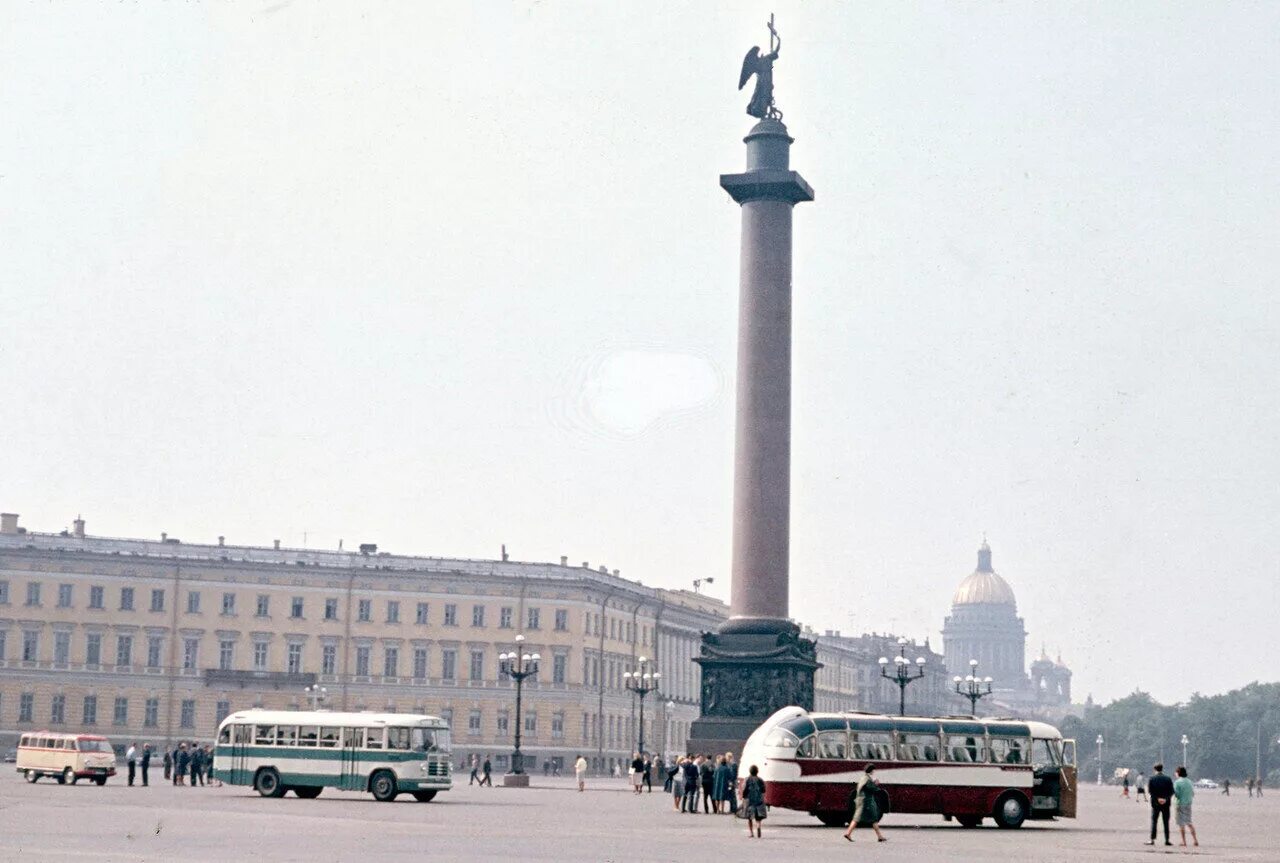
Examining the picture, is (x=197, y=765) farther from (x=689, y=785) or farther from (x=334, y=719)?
(x=689, y=785)

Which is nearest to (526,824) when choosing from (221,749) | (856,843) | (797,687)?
(856,843)

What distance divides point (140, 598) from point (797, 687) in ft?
206

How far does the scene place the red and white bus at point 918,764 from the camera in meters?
41.3

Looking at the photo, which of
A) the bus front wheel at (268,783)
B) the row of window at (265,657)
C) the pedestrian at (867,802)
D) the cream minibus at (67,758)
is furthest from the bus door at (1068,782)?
the row of window at (265,657)

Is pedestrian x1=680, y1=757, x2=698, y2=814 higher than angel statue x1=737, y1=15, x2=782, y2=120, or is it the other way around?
angel statue x1=737, y1=15, x2=782, y2=120

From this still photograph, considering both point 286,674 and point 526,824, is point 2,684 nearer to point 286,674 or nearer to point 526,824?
point 286,674

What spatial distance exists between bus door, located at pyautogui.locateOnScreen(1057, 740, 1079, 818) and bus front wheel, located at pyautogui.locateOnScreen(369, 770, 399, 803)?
16.3m

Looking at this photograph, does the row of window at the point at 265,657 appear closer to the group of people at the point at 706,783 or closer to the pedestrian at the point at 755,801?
the group of people at the point at 706,783

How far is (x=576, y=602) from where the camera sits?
389ft

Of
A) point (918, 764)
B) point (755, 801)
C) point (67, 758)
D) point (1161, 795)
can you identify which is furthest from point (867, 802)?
point (67, 758)

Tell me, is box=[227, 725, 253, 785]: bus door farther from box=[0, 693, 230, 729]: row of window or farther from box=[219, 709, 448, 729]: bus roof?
box=[0, 693, 230, 729]: row of window

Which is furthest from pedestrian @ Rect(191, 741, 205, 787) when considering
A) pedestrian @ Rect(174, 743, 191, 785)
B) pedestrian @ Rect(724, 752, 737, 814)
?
pedestrian @ Rect(724, 752, 737, 814)

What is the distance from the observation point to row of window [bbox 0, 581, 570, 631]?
10994cm

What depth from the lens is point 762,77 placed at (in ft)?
Answer: 205
